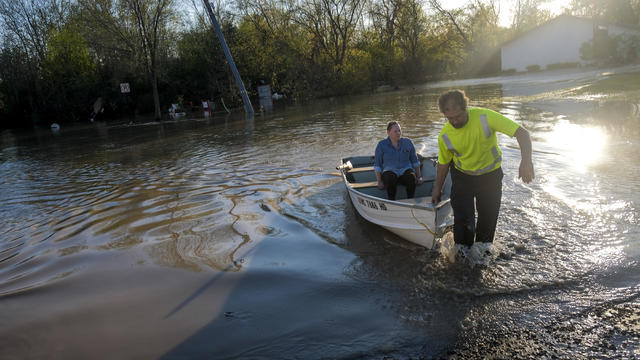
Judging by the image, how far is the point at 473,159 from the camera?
4.64m

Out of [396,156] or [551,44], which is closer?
[396,156]

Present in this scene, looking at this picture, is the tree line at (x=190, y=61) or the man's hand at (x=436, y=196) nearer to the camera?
the man's hand at (x=436, y=196)

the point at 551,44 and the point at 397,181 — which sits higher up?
the point at 551,44

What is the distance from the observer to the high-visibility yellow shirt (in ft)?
14.8

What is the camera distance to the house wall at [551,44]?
42.1 meters

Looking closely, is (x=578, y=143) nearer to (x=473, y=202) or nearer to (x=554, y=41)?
(x=473, y=202)

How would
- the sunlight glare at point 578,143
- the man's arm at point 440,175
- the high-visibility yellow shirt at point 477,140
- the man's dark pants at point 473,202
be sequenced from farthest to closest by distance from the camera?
the sunlight glare at point 578,143 < the man's arm at point 440,175 < the man's dark pants at point 473,202 < the high-visibility yellow shirt at point 477,140

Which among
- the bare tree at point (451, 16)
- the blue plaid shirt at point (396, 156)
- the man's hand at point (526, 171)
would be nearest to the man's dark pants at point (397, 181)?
the blue plaid shirt at point (396, 156)

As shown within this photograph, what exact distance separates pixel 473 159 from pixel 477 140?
0.68ft

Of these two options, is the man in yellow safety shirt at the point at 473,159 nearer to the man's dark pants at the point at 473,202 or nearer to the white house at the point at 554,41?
the man's dark pants at the point at 473,202

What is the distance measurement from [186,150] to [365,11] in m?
37.5

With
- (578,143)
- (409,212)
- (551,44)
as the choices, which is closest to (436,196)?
(409,212)

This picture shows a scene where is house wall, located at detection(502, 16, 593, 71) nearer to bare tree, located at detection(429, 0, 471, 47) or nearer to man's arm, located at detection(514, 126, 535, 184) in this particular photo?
bare tree, located at detection(429, 0, 471, 47)

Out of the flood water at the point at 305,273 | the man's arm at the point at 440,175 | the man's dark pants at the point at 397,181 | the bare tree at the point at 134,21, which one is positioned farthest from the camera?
the bare tree at the point at 134,21
